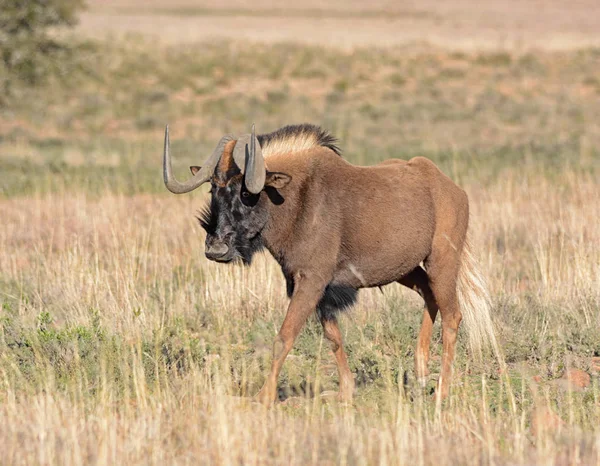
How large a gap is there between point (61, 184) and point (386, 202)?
9.75m

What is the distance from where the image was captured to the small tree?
2600 cm

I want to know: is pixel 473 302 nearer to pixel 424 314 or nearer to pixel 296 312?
pixel 424 314

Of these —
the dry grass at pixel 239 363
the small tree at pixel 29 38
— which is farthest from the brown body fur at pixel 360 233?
the small tree at pixel 29 38

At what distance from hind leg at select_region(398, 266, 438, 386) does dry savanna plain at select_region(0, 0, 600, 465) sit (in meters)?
0.23

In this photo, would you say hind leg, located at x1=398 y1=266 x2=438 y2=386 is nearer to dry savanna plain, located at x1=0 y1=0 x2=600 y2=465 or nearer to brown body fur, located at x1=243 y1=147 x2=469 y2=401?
brown body fur, located at x1=243 y1=147 x2=469 y2=401

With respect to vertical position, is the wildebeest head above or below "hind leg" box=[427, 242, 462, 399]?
above

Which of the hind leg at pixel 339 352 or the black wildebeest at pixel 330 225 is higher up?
the black wildebeest at pixel 330 225

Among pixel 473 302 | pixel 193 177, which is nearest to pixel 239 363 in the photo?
pixel 193 177

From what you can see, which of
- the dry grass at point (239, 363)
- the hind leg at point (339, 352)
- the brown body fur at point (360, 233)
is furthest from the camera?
the hind leg at point (339, 352)

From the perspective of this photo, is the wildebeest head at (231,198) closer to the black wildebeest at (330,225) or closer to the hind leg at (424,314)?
the black wildebeest at (330,225)

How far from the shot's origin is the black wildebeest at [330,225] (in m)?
6.84

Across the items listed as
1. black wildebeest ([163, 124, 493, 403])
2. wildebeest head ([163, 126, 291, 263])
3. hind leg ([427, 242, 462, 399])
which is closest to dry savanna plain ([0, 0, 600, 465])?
hind leg ([427, 242, 462, 399])

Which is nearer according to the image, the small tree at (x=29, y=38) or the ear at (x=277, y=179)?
the ear at (x=277, y=179)

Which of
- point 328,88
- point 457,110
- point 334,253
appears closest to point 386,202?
point 334,253
